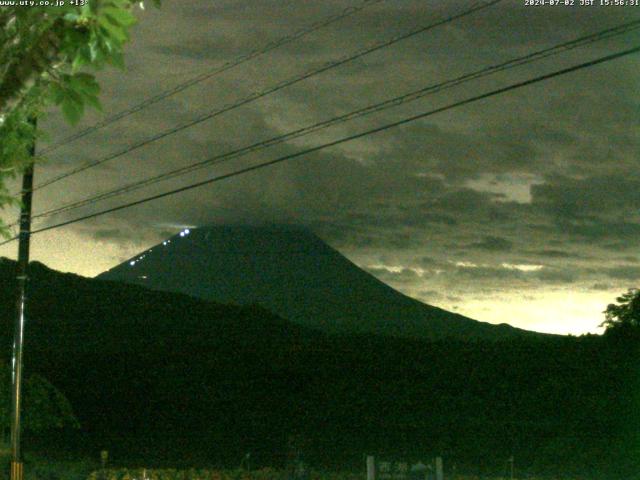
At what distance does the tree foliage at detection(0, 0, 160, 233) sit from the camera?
3.93 meters

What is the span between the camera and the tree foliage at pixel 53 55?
3.93m

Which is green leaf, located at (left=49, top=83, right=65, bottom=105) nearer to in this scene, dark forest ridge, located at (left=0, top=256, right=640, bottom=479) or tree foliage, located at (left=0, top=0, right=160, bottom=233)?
tree foliage, located at (left=0, top=0, right=160, bottom=233)

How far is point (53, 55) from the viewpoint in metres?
4.72

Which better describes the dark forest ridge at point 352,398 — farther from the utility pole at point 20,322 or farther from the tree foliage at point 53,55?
the tree foliage at point 53,55

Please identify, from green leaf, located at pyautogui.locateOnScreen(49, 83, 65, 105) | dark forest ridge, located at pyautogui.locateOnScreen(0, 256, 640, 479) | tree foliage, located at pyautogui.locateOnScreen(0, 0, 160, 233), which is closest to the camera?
tree foliage, located at pyautogui.locateOnScreen(0, 0, 160, 233)

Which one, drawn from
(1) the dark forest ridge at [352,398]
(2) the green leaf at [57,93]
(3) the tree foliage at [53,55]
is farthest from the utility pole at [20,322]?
(2) the green leaf at [57,93]

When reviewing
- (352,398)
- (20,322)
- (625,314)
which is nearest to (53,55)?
(20,322)

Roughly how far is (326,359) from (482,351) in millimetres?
8996

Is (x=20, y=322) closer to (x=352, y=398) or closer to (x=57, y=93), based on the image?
(x=57, y=93)

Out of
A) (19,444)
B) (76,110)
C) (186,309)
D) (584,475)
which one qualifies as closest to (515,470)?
(584,475)

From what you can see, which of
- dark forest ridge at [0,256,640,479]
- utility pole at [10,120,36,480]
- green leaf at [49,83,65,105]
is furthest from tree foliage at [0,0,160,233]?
dark forest ridge at [0,256,640,479]

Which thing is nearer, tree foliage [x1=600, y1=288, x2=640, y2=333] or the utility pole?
the utility pole

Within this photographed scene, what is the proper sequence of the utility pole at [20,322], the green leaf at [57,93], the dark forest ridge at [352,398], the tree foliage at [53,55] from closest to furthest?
the tree foliage at [53,55]
the green leaf at [57,93]
the utility pole at [20,322]
the dark forest ridge at [352,398]

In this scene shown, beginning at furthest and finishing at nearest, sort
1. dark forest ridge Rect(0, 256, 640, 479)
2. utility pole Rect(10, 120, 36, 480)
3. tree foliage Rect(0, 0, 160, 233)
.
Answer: dark forest ridge Rect(0, 256, 640, 479) < utility pole Rect(10, 120, 36, 480) < tree foliage Rect(0, 0, 160, 233)
